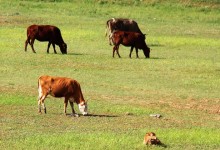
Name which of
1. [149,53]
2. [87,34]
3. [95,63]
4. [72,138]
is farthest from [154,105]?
[87,34]

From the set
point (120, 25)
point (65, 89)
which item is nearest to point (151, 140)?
point (65, 89)

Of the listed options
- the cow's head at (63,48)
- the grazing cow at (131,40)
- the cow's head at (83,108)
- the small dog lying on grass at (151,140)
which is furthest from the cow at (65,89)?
the grazing cow at (131,40)

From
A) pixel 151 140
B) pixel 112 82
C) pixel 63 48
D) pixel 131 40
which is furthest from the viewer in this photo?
pixel 131 40

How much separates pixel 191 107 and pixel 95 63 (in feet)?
28.9

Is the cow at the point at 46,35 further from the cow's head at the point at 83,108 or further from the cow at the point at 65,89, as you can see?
the cow's head at the point at 83,108

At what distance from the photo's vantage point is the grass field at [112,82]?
17000mm

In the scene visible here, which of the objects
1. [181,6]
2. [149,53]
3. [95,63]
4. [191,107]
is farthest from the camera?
[181,6]

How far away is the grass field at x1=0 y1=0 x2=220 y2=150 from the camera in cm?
1700

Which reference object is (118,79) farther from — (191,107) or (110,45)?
(110,45)

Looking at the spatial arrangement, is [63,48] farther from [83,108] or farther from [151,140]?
[151,140]

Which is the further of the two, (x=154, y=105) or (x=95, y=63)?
(x=95, y=63)

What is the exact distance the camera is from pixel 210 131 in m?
18.1

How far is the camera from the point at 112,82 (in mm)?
25953

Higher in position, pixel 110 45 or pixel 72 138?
pixel 72 138
